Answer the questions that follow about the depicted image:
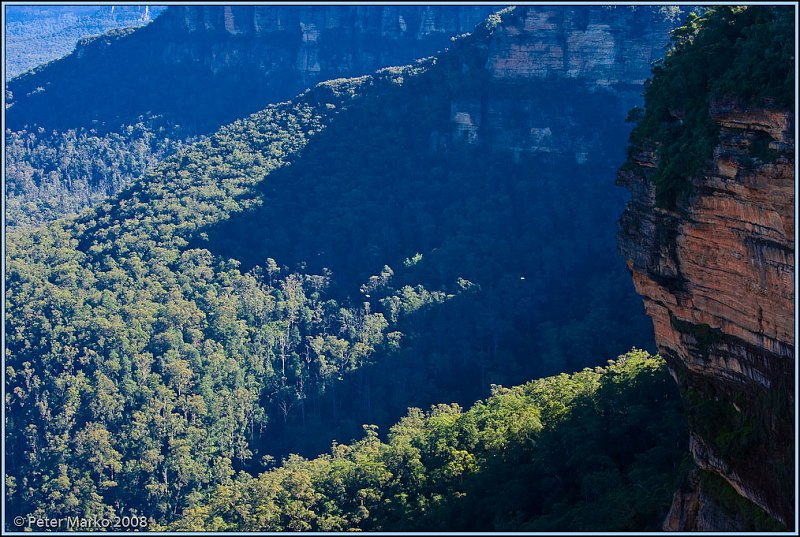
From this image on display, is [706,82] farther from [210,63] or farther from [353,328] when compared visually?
[210,63]

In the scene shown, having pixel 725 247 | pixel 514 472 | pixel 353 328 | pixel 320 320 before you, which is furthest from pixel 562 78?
pixel 725 247

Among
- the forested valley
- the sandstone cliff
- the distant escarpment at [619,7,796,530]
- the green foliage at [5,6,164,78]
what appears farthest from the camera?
the green foliage at [5,6,164,78]

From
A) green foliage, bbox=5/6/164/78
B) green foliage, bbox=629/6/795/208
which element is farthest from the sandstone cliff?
green foliage, bbox=5/6/164/78

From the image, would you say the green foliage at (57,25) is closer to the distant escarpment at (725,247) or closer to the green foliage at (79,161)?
the green foliage at (79,161)

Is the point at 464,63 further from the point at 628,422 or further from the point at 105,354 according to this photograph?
the point at 628,422

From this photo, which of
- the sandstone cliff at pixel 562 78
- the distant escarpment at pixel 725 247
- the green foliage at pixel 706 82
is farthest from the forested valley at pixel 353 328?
the green foliage at pixel 706 82

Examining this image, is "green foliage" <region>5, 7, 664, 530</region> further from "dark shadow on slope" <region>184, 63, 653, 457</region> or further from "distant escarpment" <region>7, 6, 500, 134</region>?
"distant escarpment" <region>7, 6, 500, 134</region>
